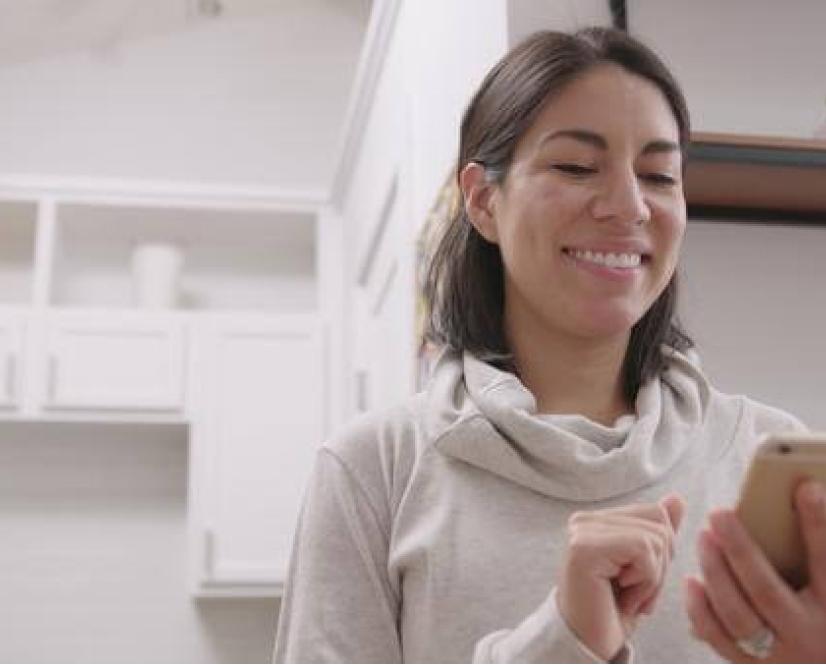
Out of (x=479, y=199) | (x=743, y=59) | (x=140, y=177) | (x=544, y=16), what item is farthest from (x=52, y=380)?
(x=479, y=199)

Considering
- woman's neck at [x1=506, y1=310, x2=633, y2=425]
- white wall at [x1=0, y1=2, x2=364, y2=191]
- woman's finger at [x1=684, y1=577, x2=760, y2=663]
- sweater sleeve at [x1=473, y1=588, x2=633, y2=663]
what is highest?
white wall at [x1=0, y1=2, x2=364, y2=191]

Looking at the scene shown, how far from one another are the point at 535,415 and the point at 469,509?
120 millimetres

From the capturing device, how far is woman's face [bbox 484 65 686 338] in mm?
1138

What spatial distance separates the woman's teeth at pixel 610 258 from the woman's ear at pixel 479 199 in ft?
0.50

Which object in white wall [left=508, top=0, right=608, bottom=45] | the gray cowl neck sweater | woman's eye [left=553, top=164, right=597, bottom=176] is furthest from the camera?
white wall [left=508, top=0, right=608, bottom=45]

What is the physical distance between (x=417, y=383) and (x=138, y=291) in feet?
5.76

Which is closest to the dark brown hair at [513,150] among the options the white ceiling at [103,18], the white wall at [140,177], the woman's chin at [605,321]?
the woman's chin at [605,321]

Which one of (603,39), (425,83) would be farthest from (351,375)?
(603,39)

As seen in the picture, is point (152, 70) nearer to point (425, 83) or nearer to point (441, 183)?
point (425, 83)

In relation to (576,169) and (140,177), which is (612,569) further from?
(140,177)

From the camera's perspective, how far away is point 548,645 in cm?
86

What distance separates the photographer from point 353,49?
4.43 m

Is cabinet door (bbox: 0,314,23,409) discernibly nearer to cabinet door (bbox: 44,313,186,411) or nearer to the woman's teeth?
cabinet door (bbox: 44,313,186,411)

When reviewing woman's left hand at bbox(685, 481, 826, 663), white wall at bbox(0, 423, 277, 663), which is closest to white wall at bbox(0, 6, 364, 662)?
white wall at bbox(0, 423, 277, 663)
